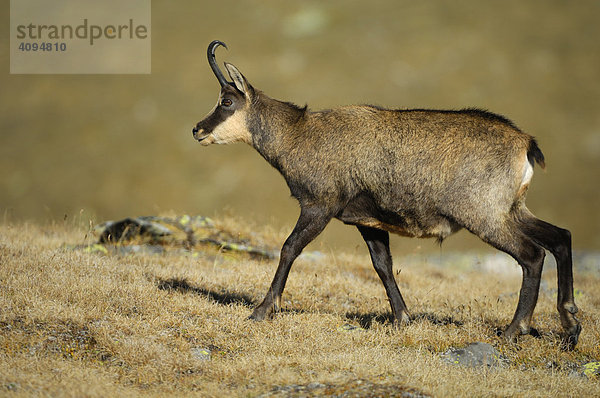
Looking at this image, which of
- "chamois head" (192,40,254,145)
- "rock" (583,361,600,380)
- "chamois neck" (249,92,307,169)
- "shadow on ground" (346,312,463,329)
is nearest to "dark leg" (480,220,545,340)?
"rock" (583,361,600,380)

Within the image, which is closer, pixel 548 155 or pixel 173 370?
pixel 173 370

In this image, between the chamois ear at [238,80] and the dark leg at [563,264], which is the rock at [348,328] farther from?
the chamois ear at [238,80]

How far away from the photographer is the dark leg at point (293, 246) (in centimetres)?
893

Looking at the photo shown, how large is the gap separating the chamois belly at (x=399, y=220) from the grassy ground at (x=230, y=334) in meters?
1.29

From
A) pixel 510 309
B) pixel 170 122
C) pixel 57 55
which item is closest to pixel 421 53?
pixel 170 122

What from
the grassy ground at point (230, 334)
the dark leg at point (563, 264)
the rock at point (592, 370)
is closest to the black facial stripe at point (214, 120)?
the grassy ground at point (230, 334)

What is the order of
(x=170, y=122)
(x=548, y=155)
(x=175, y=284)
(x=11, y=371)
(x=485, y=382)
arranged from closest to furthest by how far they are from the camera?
(x=11, y=371) < (x=485, y=382) < (x=175, y=284) < (x=548, y=155) < (x=170, y=122)

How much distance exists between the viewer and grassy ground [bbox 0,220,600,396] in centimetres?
663

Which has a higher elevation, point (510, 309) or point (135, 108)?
point (135, 108)

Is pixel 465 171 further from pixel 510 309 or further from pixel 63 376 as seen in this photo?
pixel 63 376

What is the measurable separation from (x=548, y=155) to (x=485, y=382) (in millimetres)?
32963

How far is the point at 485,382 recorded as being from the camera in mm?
6891

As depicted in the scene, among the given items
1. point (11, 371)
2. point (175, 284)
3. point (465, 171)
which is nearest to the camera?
point (11, 371)

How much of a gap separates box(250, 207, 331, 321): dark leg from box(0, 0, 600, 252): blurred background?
2599 cm
